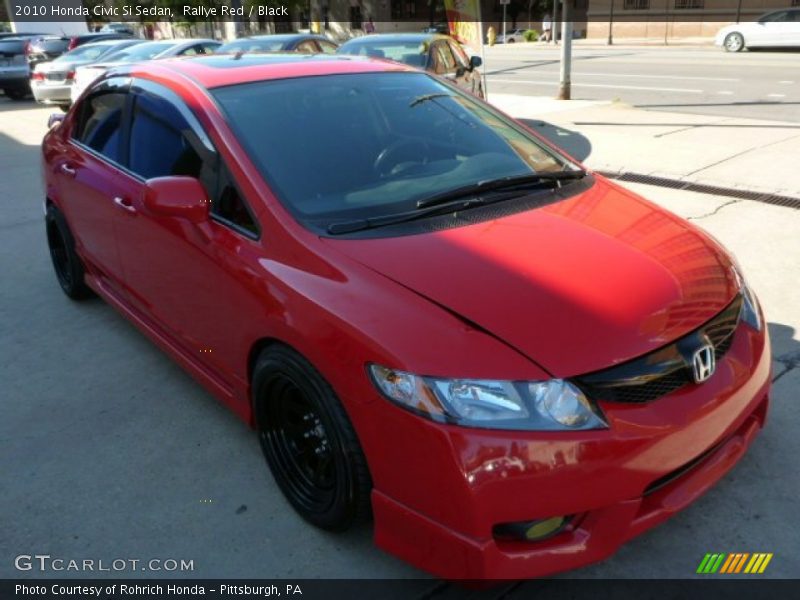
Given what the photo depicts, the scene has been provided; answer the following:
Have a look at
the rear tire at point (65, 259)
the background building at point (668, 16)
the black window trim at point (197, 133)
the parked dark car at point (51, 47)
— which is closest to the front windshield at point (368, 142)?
the black window trim at point (197, 133)

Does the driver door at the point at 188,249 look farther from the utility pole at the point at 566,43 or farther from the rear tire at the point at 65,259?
the utility pole at the point at 566,43

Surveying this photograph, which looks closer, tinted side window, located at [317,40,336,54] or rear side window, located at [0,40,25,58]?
tinted side window, located at [317,40,336,54]

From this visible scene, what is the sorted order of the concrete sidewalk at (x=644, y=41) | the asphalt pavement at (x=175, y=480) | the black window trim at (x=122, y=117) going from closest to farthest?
the asphalt pavement at (x=175, y=480) → the black window trim at (x=122, y=117) → the concrete sidewalk at (x=644, y=41)

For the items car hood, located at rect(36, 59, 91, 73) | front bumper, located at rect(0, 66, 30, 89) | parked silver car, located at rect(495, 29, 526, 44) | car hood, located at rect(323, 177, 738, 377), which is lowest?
car hood, located at rect(323, 177, 738, 377)

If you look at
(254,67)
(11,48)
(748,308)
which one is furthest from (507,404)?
(11,48)

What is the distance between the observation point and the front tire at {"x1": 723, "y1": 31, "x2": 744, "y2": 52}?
2364 centimetres

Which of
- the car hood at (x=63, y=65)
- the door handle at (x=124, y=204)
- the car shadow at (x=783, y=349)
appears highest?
the car hood at (x=63, y=65)

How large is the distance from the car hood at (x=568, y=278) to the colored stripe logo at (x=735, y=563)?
800mm

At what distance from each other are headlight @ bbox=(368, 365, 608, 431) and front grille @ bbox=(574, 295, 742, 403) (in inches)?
2.4

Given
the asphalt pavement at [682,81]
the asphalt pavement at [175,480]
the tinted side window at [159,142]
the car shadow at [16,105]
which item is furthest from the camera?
the car shadow at [16,105]

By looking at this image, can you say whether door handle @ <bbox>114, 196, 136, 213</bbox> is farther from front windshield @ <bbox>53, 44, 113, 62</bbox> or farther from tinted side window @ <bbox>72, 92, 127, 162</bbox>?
front windshield @ <bbox>53, 44, 113, 62</bbox>

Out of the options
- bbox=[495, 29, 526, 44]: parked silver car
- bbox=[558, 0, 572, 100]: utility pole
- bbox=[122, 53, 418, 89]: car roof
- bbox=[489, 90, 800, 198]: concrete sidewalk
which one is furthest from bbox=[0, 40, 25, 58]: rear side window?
bbox=[495, 29, 526, 44]: parked silver car

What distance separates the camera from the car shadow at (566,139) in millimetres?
8470

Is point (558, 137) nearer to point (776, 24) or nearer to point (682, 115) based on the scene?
point (682, 115)
